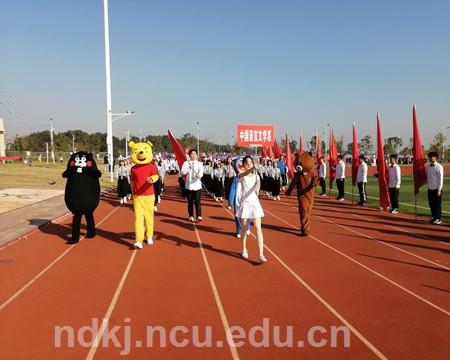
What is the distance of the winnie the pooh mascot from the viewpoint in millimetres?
8289

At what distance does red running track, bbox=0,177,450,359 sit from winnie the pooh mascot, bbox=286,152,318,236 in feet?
1.71

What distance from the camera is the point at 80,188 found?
304 inches

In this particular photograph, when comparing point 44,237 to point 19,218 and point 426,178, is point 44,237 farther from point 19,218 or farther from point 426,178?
point 426,178

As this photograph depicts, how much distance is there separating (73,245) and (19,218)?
3.49 m

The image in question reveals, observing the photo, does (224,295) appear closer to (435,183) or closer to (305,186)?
(305,186)

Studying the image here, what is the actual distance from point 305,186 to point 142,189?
3505 millimetres

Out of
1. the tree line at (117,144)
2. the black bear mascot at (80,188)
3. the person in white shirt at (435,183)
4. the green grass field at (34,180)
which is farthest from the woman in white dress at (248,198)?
the tree line at (117,144)

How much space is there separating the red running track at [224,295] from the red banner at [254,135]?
16.8 metres

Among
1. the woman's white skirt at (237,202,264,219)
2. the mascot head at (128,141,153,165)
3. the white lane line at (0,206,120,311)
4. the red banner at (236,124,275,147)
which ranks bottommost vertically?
the white lane line at (0,206,120,311)

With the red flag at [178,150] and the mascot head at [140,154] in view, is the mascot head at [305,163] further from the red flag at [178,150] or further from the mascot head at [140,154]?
the mascot head at [140,154]

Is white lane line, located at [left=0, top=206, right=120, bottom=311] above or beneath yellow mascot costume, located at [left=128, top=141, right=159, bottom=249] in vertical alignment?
beneath

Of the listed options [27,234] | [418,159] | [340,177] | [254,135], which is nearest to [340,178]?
[340,177]

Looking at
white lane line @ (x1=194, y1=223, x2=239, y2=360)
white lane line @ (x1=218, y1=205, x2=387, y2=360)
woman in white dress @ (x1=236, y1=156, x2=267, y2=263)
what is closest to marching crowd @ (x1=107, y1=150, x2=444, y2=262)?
woman in white dress @ (x1=236, y1=156, x2=267, y2=263)

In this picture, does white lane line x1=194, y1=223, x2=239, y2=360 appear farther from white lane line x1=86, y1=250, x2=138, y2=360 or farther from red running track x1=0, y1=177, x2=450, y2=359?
white lane line x1=86, y1=250, x2=138, y2=360
